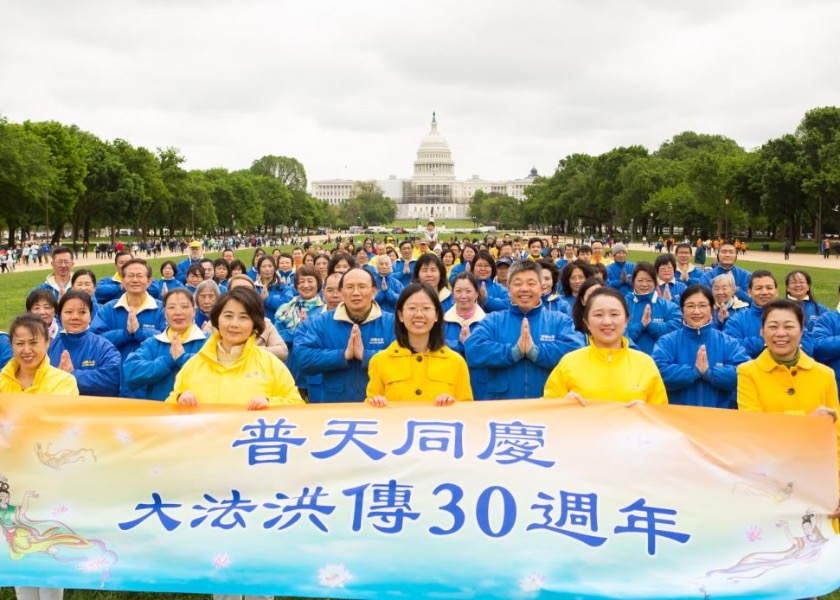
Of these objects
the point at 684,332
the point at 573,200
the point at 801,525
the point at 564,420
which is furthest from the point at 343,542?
the point at 573,200

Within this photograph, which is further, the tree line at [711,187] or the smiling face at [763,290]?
the tree line at [711,187]

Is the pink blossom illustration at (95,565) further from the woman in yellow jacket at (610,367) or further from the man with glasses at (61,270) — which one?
the man with glasses at (61,270)

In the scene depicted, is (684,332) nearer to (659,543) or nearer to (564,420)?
(564,420)

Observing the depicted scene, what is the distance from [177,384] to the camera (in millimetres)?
4234

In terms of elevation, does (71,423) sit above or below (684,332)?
below

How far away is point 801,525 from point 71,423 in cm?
393

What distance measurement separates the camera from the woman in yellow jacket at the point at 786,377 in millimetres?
4242

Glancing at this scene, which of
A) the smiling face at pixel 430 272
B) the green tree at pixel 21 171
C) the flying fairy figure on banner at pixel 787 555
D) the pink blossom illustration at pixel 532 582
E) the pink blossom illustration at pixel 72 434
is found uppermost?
the green tree at pixel 21 171

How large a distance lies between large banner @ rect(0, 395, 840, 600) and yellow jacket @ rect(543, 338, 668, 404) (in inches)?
5.1

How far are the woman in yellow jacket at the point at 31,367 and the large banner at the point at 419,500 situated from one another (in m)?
0.20

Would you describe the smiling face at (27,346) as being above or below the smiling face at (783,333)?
below

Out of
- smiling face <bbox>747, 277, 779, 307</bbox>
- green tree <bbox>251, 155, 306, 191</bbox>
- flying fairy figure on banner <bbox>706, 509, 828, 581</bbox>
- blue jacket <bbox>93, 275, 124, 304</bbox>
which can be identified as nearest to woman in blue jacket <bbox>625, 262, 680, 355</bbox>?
smiling face <bbox>747, 277, 779, 307</bbox>

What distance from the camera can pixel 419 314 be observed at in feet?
14.6

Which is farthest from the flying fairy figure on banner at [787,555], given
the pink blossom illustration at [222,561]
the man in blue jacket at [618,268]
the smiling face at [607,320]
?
the man in blue jacket at [618,268]
